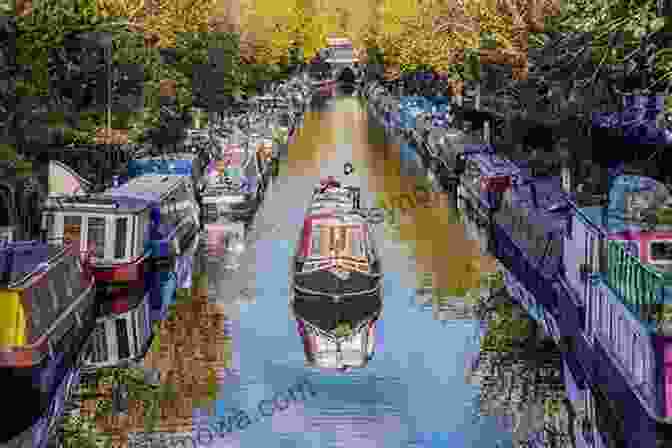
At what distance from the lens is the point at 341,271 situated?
98.6ft

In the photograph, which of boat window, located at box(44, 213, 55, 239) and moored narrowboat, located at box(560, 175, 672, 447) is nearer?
moored narrowboat, located at box(560, 175, 672, 447)

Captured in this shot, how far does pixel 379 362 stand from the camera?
26.8m

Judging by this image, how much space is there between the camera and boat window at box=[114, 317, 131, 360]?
26905 mm

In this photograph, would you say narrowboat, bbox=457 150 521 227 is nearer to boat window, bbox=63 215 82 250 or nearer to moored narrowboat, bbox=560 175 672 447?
A: boat window, bbox=63 215 82 250

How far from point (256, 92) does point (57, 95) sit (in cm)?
5893

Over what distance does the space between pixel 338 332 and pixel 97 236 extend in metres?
6.75

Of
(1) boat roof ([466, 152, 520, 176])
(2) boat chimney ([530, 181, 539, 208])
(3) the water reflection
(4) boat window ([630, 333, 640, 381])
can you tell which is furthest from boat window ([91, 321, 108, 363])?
(1) boat roof ([466, 152, 520, 176])

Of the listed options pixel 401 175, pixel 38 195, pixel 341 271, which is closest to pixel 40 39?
pixel 38 195

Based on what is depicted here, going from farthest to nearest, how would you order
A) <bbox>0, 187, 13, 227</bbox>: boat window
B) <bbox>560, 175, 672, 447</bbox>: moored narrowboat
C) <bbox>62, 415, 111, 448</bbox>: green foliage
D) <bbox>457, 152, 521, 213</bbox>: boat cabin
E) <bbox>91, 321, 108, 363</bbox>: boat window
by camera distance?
<bbox>457, 152, 521, 213</bbox>: boat cabin < <bbox>0, 187, 13, 227</bbox>: boat window < <bbox>91, 321, 108, 363</bbox>: boat window < <bbox>62, 415, 111, 448</bbox>: green foliage < <bbox>560, 175, 672, 447</bbox>: moored narrowboat

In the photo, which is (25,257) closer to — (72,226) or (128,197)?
(72,226)

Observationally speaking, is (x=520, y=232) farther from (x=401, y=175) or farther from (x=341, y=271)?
(x=401, y=175)

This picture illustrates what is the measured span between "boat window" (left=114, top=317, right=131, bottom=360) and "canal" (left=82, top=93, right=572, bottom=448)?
57 centimetres

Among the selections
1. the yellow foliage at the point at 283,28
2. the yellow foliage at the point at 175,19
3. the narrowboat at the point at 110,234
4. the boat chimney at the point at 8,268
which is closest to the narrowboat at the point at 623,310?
the boat chimney at the point at 8,268

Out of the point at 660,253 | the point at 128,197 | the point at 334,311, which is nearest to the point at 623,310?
the point at 660,253
